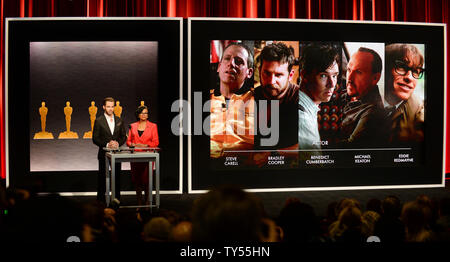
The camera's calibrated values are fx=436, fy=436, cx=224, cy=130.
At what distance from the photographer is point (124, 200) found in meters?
6.40

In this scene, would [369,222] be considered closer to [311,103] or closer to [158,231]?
[158,231]

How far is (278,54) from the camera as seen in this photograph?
22.8 feet

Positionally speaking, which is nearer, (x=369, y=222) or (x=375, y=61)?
(x=369, y=222)

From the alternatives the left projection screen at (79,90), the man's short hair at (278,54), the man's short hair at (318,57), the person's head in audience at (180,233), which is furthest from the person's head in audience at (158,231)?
the man's short hair at (318,57)

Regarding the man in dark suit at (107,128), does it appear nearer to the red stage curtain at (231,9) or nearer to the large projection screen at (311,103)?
the large projection screen at (311,103)

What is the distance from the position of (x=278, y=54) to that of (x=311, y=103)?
3.10 ft

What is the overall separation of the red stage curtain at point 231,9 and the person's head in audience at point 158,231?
6.69 meters

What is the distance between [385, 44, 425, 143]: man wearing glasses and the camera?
7.19m

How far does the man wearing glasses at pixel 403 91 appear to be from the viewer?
7.19 metres

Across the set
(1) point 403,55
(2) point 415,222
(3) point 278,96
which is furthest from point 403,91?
Answer: (2) point 415,222

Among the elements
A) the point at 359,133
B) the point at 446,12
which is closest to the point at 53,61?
the point at 359,133

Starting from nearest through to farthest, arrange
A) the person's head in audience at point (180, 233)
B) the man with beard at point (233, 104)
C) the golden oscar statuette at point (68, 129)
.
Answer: the person's head in audience at point (180, 233)
the man with beard at point (233, 104)
the golden oscar statuette at point (68, 129)
